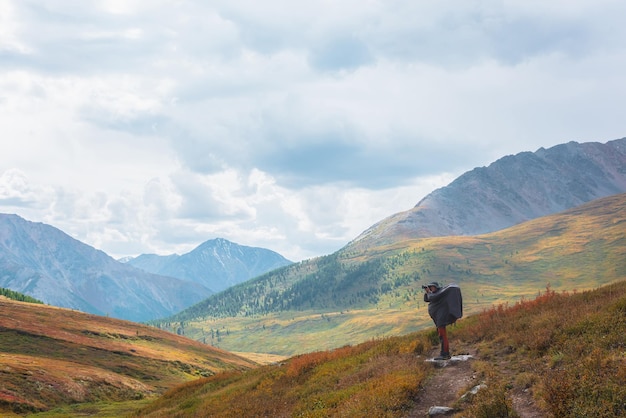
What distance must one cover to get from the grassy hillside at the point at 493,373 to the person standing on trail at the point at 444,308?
135 centimetres

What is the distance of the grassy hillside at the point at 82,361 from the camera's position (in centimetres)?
4461

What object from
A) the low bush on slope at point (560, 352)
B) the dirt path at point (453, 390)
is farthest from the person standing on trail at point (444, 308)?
the low bush on slope at point (560, 352)

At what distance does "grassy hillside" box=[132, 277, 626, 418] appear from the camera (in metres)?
12.3

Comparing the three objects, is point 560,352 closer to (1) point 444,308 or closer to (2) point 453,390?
(2) point 453,390

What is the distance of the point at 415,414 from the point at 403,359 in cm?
575

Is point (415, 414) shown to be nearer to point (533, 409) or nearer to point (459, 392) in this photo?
point (459, 392)

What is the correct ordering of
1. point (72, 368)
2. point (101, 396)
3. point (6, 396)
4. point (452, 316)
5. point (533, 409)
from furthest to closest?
point (72, 368)
point (101, 396)
point (6, 396)
point (452, 316)
point (533, 409)

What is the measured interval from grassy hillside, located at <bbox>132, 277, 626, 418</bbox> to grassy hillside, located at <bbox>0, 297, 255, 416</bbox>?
2361cm

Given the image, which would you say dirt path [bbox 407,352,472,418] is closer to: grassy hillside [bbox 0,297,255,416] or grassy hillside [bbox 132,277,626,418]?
grassy hillside [bbox 132,277,626,418]

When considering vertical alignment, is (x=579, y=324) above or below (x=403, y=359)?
above

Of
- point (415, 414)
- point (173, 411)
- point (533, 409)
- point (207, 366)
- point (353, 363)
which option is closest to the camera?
point (533, 409)

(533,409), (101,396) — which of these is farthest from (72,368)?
(533,409)

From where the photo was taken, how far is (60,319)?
93375 mm

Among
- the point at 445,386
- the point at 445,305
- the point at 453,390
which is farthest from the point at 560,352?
the point at 445,305
